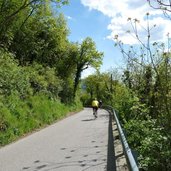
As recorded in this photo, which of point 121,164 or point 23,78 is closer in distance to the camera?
point 121,164

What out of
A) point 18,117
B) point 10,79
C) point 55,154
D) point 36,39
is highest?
point 36,39

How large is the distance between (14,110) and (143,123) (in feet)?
32.9

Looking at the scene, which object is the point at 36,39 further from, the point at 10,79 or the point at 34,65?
the point at 10,79

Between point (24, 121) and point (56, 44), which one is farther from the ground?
point (56, 44)

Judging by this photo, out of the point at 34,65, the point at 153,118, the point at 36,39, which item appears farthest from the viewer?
the point at 36,39

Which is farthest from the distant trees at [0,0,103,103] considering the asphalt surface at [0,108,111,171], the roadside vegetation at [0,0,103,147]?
the asphalt surface at [0,108,111,171]

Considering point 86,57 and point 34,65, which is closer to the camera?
point 34,65

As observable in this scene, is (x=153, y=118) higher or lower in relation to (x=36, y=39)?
lower

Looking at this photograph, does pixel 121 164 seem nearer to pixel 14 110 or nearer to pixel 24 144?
pixel 24 144

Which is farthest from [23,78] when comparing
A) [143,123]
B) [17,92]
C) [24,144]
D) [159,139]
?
[159,139]

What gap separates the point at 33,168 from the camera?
11008mm

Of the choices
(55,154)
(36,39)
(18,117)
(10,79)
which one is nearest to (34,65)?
(36,39)

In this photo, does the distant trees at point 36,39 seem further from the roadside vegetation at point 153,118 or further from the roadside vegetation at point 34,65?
the roadside vegetation at point 153,118

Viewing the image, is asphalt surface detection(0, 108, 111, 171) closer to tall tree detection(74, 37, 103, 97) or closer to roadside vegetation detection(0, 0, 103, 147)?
roadside vegetation detection(0, 0, 103, 147)
